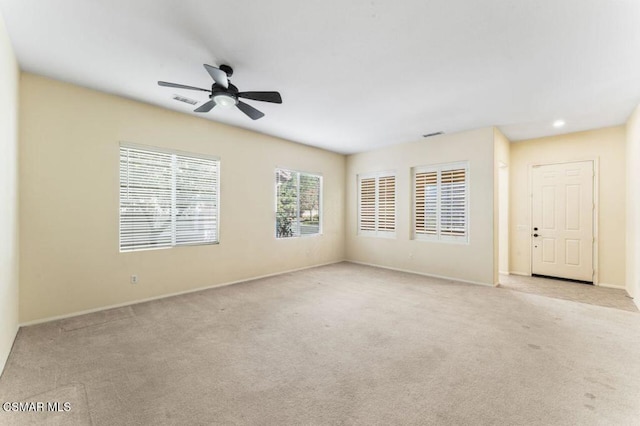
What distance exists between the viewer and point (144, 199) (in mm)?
4098

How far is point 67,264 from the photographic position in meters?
3.45

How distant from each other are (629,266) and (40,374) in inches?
302

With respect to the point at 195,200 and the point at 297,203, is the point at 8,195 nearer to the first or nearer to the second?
the point at 195,200

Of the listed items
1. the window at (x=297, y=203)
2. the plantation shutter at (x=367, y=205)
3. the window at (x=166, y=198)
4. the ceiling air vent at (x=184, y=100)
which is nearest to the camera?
the ceiling air vent at (x=184, y=100)

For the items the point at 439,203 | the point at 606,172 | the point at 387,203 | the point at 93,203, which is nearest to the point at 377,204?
the point at 387,203

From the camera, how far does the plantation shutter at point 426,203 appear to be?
5805 millimetres

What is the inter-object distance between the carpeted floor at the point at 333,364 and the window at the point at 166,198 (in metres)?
1.05

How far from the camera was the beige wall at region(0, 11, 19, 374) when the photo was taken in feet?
7.75

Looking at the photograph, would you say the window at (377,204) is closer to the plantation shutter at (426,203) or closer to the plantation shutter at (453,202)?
the plantation shutter at (426,203)

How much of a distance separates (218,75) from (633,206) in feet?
19.9

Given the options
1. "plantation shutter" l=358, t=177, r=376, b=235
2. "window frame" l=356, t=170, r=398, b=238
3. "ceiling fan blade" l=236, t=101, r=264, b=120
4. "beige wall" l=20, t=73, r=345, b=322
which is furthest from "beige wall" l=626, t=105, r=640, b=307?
"beige wall" l=20, t=73, r=345, b=322

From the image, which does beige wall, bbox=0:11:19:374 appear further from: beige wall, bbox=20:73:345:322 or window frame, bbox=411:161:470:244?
window frame, bbox=411:161:470:244

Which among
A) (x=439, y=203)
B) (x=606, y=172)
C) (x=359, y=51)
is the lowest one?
(x=439, y=203)

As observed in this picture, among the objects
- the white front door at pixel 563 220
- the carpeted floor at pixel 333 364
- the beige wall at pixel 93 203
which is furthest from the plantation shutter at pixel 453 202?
the beige wall at pixel 93 203
